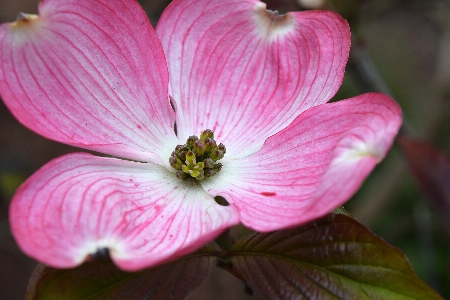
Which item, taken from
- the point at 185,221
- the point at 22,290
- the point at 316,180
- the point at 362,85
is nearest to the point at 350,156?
the point at 316,180

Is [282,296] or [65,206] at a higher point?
[65,206]

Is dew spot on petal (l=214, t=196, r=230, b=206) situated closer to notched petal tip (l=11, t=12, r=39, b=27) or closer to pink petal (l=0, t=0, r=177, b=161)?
pink petal (l=0, t=0, r=177, b=161)

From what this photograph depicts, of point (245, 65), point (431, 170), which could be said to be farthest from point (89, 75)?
point (431, 170)

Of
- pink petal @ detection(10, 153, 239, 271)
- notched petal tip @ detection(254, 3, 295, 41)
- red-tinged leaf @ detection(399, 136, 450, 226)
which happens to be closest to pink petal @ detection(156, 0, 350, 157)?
notched petal tip @ detection(254, 3, 295, 41)

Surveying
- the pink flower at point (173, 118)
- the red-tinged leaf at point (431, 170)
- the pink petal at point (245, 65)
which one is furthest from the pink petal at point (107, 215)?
the red-tinged leaf at point (431, 170)

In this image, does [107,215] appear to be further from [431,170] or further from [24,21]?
[431,170]

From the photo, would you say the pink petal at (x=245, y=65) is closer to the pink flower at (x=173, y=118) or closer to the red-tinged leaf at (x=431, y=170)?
the pink flower at (x=173, y=118)

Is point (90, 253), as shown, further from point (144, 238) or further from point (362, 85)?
point (362, 85)
